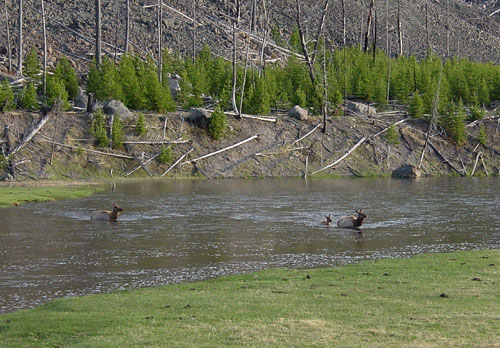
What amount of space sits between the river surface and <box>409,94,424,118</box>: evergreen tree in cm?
2975

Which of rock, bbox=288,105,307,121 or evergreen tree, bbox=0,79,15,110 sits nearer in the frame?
evergreen tree, bbox=0,79,15,110

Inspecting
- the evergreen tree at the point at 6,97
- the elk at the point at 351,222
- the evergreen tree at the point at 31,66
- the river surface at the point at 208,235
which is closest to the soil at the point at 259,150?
the evergreen tree at the point at 6,97

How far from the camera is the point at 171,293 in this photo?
57.2ft

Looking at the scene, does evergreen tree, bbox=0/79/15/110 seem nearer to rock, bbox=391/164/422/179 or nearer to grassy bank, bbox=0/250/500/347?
rock, bbox=391/164/422/179

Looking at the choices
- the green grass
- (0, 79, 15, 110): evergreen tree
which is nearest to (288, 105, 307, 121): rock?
(0, 79, 15, 110): evergreen tree

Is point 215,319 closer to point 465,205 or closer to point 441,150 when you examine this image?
point 465,205

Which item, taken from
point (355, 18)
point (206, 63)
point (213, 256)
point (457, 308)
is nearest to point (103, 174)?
point (206, 63)

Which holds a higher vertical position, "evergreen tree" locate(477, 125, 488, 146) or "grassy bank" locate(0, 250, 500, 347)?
"evergreen tree" locate(477, 125, 488, 146)

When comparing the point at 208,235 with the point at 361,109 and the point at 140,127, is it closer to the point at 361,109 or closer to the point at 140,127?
the point at 140,127

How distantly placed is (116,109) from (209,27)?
163 ft

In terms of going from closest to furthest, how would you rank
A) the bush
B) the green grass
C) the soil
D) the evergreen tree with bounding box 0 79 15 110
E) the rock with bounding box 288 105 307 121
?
1. the green grass
2. the soil
3. the evergreen tree with bounding box 0 79 15 110
4. the bush
5. the rock with bounding box 288 105 307 121

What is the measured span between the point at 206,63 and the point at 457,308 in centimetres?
7330

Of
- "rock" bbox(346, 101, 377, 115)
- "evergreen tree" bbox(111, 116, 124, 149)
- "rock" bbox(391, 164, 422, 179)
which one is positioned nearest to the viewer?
"evergreen tree" bbox(111, 116, 124, 149)

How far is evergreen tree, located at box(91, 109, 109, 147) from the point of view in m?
62.3
